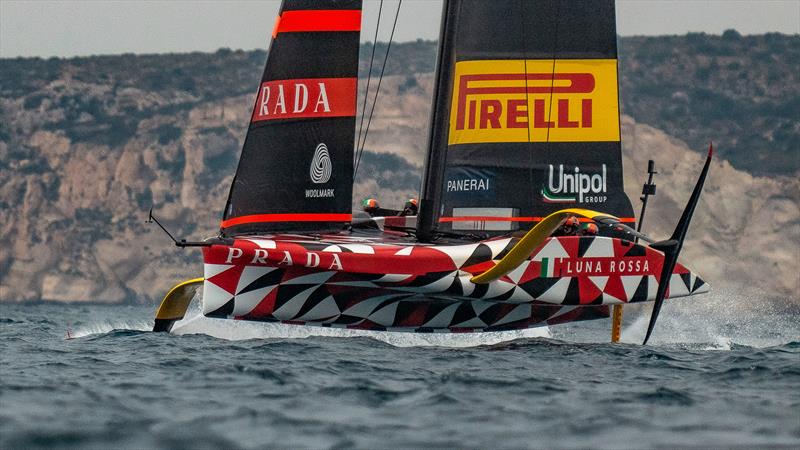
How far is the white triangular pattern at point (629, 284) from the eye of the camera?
39.1ft

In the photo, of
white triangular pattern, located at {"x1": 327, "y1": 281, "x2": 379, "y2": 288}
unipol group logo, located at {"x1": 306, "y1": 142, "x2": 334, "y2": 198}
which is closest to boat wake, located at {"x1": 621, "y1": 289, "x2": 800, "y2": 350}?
white triangular pattern, located at {"x1": 327, "y1": 281, "x2": 379, "y2": 288}

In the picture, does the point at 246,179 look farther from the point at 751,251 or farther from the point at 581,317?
the point at 751,251

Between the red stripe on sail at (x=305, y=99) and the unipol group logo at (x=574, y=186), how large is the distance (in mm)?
2139

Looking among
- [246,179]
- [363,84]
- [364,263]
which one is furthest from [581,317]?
[363,84]

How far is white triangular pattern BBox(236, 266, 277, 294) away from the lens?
1117 cm

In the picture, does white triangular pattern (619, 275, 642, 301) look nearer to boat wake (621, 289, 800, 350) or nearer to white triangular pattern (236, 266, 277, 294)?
boat wake (621, 289, 800, 350)

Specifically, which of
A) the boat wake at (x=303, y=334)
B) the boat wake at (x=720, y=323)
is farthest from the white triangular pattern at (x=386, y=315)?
the boat wake at (x=720, y=323)

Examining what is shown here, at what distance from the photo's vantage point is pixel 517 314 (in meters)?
12.1

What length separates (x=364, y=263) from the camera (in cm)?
1104

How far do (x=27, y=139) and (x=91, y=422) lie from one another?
56145mm

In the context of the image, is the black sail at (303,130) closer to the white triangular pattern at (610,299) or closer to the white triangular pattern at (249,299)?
the white triangular pattern at (249,299)

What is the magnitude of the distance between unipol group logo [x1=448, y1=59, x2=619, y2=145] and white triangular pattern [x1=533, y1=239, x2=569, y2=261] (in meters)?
1.56

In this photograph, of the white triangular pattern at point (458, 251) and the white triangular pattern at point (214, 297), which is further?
the white triangular pattern at point (458, 251)

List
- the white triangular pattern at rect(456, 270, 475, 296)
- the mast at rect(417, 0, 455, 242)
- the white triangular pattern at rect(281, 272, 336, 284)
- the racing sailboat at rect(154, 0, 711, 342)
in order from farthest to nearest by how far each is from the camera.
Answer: the mast at rect(417, 0, 455, 242)
the racing sailboat at rect(154, 0, 711, 342)
the white triangular pattern at rect(456, 270, 475, 296)
the white triangular pattern at rect(281, 272, 336, 284)
